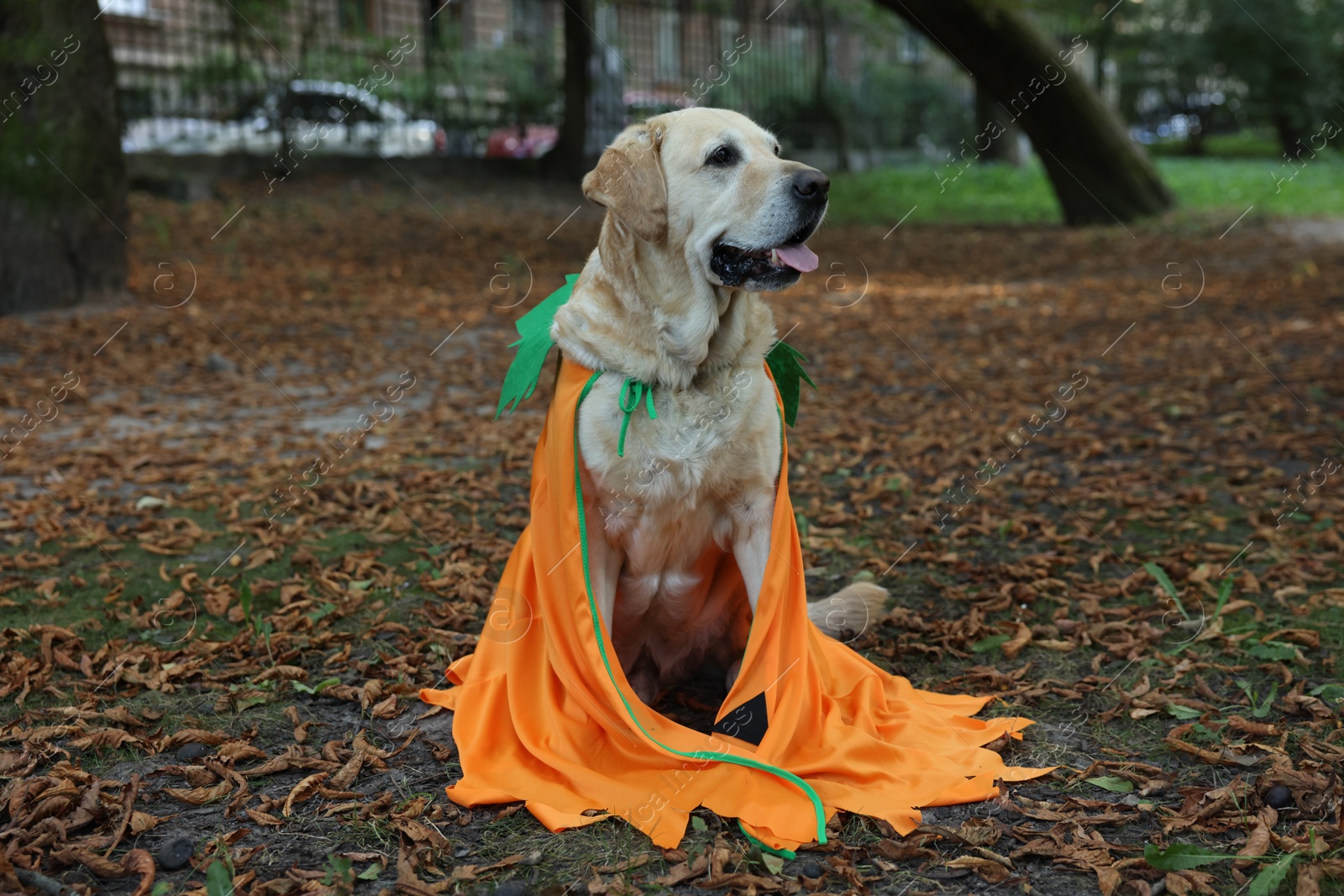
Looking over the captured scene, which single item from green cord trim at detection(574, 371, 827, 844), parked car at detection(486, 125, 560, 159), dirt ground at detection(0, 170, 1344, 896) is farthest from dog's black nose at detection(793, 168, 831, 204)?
parked car at detection(486, 125, 560, 159)

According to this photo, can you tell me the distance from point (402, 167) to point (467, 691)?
15348 millimetres

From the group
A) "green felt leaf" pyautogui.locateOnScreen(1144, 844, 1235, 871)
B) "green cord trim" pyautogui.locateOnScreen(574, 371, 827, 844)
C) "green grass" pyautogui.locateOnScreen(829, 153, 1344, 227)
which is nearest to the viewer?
"green felt leaf" pyautogui.locateOnScreen(1144, 844, 1235, 871)

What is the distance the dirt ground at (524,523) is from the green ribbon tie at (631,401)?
1.04m

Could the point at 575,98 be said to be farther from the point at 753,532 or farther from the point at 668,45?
the point at 753,532

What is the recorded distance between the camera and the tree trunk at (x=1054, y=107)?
14.2m

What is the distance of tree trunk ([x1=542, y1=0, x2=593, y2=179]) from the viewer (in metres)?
17.9

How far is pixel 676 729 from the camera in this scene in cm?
318

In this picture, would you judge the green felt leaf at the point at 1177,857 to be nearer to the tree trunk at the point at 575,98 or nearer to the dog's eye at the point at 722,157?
the dog's eye at the point at 722,157

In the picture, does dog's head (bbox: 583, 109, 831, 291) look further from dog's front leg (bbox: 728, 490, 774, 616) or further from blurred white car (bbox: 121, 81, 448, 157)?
blurred white car (bbox: 121, 81, 448, 157)

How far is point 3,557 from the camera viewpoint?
4.77 metres

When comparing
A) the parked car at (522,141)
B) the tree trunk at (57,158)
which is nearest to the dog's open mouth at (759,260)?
the tree trunk at (57,158)

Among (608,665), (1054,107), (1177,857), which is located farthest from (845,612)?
(1054,107)

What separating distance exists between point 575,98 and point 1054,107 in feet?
24.5

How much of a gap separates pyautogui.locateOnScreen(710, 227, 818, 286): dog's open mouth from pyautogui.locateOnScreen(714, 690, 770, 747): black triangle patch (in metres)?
1.19
